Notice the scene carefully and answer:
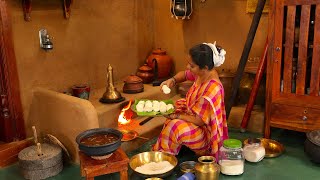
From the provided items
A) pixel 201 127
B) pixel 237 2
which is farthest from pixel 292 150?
pixel 237 2

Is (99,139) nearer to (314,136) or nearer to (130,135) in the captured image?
(130,135)

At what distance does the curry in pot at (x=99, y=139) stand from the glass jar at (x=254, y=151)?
44.5 inches

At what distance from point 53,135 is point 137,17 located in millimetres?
1970

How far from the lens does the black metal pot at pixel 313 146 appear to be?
264cm

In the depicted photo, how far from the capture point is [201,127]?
2719 mm

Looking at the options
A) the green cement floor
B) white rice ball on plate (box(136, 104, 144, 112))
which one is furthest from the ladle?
white rice ball on plate (box(136, 104, 144, 112))

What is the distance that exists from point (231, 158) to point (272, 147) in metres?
0.62

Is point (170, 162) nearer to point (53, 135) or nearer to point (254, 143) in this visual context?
point (254, 143)

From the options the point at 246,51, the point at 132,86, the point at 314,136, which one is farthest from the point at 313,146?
the point at 132,86

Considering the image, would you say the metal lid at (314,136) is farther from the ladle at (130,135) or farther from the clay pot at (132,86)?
the clay pot at (132,86)

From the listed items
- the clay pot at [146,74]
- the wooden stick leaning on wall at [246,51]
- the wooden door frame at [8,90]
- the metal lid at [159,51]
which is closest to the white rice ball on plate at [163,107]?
the wooden stick leaning on wall at [246,51]

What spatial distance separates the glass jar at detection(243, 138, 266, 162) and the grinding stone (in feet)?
5.07

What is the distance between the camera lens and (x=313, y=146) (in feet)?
8.72

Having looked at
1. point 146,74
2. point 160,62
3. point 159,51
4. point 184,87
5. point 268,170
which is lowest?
point 268,170
